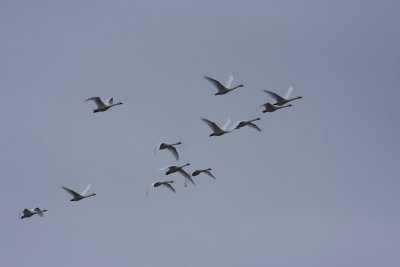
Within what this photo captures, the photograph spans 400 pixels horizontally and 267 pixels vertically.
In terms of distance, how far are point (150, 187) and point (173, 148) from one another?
14.2ft

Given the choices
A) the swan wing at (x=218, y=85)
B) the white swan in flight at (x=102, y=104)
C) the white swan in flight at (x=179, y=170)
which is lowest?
the white swan in flight at (x=179, y=170)

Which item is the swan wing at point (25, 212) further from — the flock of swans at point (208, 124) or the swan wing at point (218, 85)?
the swan wing at point (218, 85)

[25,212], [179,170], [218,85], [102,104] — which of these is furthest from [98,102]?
[25,212]

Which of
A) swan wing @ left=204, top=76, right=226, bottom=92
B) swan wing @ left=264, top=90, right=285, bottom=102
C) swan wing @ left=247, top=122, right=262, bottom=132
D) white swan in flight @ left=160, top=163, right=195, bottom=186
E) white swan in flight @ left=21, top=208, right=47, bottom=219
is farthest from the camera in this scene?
white swan in flight @ left=21, top=208, right=47, bottom=219

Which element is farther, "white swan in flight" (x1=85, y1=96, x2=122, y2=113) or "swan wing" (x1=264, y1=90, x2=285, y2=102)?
"white swan in flight" (x1=85, y1=96, x2=122, y2=113)

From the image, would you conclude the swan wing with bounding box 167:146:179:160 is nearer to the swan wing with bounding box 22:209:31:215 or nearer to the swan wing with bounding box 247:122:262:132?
the swan wing with bounding box 247:122:262:132


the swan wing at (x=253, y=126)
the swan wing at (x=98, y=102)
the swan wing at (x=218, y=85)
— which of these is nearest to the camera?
the swan wing at (x=218, y=85)

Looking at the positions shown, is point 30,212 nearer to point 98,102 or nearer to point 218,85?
point 98,102

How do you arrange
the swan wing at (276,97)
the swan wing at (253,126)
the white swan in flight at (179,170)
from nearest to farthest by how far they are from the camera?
the swan wing at (276,97) → the swan wing at (253,126) → the white swan in flight at (179,170)

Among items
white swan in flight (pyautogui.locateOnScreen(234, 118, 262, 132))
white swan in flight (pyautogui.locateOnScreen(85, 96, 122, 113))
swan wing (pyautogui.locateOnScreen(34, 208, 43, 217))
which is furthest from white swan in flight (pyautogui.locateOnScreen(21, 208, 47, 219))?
white swan in flight (pyautogui.locateOnScreen(234, 118, 262, 132))

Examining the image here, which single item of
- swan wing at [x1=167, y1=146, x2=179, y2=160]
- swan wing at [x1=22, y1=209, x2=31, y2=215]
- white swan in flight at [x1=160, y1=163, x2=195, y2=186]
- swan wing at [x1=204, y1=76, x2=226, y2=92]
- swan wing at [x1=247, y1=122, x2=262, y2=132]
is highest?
swan wing at [x1=204, y1=76, x2=226, y2=92]

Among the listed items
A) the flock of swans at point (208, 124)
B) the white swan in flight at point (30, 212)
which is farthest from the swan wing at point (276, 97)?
the white swan in flight at point (30, 212)

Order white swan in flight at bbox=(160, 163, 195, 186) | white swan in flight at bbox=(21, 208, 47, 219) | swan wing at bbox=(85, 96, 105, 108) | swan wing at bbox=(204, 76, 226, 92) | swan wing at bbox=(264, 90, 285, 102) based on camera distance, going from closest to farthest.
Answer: swan wing at bbox=(204, 76, 226, 92) → swan wing at bbox=(264, 90, 285, 102) → swan wing at bbox=(85, 96, 105, 108) → white swan in flight at bbox=(160, 163, 195, 186) → white swan in flight at bbox=(21, 208, 47, 219)

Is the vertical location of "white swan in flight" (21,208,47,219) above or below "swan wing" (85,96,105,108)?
below
